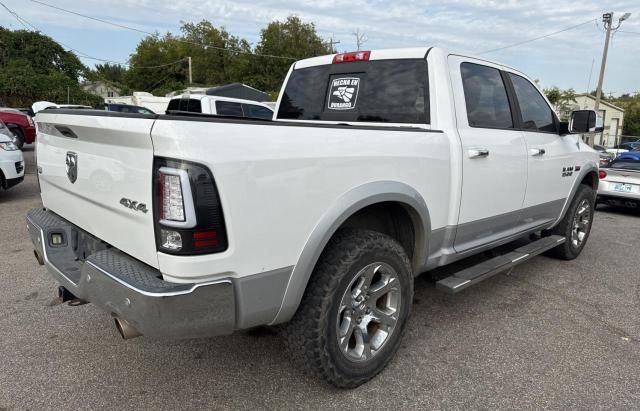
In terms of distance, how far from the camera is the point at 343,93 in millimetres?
3570

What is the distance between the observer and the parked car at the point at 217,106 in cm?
1012

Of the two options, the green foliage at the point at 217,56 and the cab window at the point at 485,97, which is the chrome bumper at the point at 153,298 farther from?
the green foliage at the point at 217,56

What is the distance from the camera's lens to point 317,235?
2.18 metres

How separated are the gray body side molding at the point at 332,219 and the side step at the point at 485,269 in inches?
25.6

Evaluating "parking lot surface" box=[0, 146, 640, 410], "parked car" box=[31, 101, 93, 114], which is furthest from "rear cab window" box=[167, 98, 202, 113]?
"parking lot surface" box=[0, 146, 640, 410]

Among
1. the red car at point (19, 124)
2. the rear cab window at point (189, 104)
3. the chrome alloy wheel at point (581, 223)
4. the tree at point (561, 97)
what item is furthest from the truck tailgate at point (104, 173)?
the tree at point (561, 97)

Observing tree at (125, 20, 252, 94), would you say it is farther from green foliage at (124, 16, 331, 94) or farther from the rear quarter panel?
the rear quarter panel

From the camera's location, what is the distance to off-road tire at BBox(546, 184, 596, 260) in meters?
4.74

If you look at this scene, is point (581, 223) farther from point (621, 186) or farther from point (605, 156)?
point (605, 156)

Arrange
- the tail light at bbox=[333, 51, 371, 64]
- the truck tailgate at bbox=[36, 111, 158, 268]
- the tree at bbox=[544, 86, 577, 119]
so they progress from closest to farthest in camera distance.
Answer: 1. the truck tailgate at bbox=[36, 111, 158, 268]
2. the tail light at bbox=[333, 51, 371, 64]
3. the tree at bbox=[544, 86, 577, 119]

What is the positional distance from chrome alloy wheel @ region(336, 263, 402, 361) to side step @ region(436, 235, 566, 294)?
1.52ft

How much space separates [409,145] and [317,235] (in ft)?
2.83

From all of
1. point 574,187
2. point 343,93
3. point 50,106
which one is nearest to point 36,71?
point 50,106

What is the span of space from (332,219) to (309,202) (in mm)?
171
